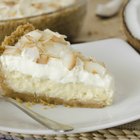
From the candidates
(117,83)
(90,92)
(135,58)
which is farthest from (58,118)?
(135,58)

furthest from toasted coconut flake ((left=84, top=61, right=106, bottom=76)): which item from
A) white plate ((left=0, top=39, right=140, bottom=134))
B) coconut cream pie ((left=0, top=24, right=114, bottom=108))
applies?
white plate ((left=0, top=39, right=140, bottom=134))

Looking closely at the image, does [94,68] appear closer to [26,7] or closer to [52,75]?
[52,75]

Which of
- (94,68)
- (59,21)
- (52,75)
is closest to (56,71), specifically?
(52,75)

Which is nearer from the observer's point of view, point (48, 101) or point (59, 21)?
point (48, 101)

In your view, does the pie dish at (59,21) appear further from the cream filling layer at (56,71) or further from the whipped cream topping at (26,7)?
the cream filling layer at (56,71)

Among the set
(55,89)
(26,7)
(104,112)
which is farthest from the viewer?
(26,7)

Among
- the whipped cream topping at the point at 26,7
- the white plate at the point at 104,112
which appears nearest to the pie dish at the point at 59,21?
the whipped cream topping at the point at 26,7

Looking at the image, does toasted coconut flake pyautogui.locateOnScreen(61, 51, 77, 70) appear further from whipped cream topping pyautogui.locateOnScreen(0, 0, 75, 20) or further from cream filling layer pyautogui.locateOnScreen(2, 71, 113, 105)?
whipped cream topping pyautogui.locateOnScreen(0, 0, 75, 20)
